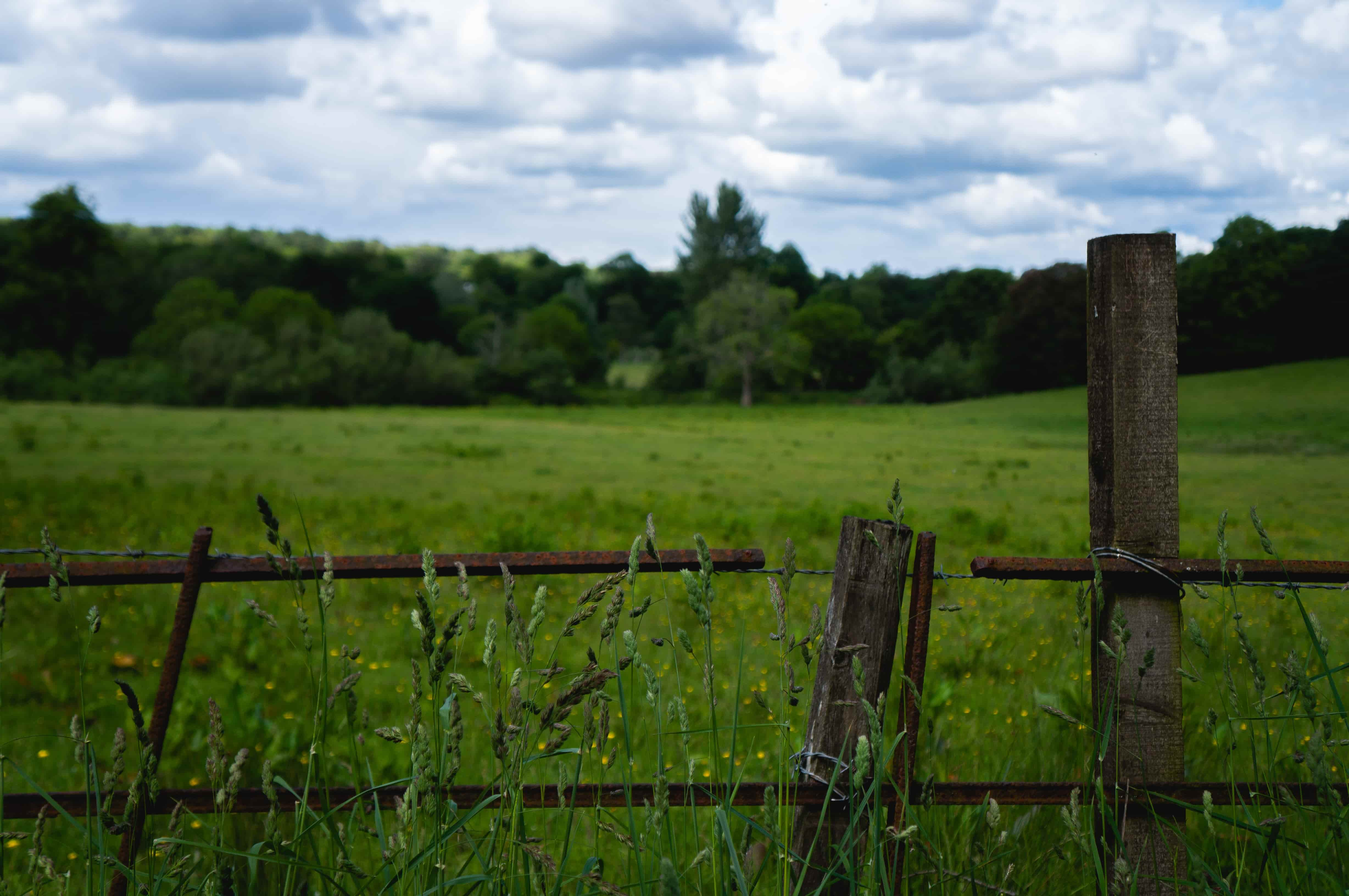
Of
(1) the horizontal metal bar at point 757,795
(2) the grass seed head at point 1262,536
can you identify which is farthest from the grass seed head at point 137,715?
(2) the grass seed head at point 1262,536

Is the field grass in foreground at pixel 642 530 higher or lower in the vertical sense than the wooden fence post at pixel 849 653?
lower

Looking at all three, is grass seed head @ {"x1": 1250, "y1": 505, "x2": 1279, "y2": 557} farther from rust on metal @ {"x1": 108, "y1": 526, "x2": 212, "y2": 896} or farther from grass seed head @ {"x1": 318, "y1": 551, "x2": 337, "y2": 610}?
rust on metal @ {"x1": 108, "y1": 526, "x2": 212, "y2": 896}

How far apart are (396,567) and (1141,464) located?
6.84ft

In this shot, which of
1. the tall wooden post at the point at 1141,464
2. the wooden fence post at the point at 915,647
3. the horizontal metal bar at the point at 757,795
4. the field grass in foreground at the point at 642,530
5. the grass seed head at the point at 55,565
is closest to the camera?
the grass seed head at the point at 55,565

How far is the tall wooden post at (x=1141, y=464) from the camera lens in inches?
104

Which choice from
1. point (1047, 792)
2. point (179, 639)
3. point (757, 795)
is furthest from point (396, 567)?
point (1047, 792)

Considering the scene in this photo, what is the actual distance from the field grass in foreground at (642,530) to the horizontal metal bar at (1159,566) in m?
0.45

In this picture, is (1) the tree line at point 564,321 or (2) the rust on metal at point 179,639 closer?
(2) the rust on metal at point 179,639

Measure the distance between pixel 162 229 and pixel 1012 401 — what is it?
4781 inches

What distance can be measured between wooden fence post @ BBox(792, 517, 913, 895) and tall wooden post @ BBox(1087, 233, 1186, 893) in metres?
0.67

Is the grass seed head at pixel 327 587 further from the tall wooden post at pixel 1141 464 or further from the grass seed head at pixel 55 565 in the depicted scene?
the tall wooden post at pixel 1141 464

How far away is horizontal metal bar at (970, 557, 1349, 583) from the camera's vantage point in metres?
2.42

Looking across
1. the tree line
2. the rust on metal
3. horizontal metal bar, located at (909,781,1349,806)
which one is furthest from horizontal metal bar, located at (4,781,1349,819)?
the tree line

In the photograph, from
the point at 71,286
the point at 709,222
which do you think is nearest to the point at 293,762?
the point at 71,286
